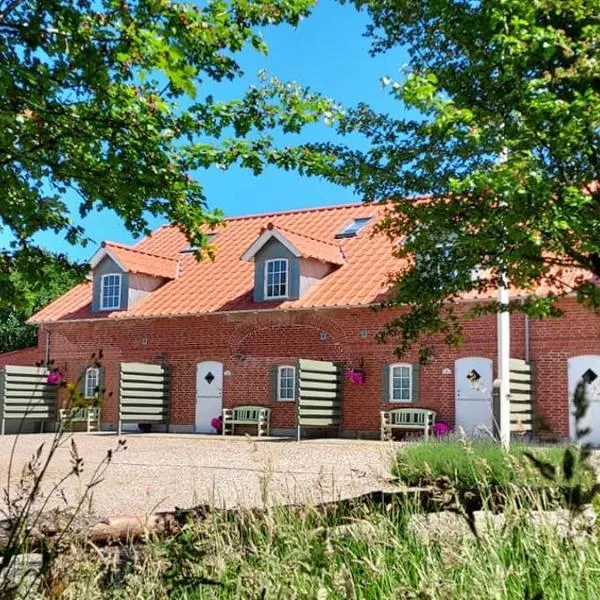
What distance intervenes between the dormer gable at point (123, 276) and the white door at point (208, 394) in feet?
11.7

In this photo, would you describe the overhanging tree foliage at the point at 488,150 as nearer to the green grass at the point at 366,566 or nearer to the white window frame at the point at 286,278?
the green grass at the point at 366,566

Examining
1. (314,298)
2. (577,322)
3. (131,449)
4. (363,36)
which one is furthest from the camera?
(314,298)

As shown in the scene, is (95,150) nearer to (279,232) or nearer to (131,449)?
(131,449)

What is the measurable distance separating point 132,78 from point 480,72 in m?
2.92

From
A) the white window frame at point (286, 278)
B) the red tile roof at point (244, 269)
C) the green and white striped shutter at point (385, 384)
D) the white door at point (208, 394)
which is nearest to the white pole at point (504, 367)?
the red tile roof at point (244, 269)

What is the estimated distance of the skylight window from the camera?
25.4m

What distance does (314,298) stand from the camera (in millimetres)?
22422

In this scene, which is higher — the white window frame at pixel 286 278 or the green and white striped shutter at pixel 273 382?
the white window frame at pixel 286 278

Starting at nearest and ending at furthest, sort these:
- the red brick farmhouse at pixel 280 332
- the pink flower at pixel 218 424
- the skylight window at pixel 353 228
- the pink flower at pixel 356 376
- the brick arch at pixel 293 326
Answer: the red brick farmhouse at pixel 280 332 → the pink flower at pixel 356 376 → the brick arch at pixel 293 326 → the pink flower at pixel 218 424 → the skylight window at pixel 353 228

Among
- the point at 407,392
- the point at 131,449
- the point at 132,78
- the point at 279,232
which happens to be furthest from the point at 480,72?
the point at 279,232

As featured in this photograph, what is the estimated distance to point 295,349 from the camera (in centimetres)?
2255

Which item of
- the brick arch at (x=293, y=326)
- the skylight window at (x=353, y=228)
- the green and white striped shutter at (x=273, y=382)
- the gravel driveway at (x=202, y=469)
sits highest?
the skylight window at (x=353, y=228)

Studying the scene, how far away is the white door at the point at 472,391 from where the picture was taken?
64.6 feet

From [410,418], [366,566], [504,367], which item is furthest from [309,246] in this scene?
[366,566]
